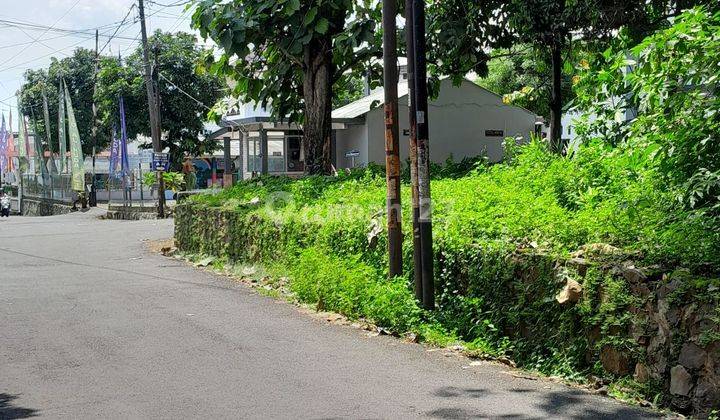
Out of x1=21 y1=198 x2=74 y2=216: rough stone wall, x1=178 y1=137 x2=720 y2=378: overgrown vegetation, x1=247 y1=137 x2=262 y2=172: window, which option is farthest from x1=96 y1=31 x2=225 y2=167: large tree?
x1=178 y1=137 x2=720 y2=378: overgrown vegetation

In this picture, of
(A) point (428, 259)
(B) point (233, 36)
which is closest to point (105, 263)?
(B) point (233, 36)

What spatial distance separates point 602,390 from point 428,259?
9.76 feet

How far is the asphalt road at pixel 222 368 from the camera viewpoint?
6879 millimetres

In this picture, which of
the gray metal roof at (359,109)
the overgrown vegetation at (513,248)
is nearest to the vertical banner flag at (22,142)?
the gray metal roof at (359,109)

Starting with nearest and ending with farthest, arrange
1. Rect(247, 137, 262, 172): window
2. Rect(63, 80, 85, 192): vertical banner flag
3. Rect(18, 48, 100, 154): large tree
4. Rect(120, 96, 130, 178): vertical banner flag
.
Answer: Rect(247, 137, 262, 172): window, Rect(63, 80, 85, 192): vertical banner flag, Rect(120, 96, 130, 178): vertical banner flag, Rect(18, 48, 100, 154): large tree

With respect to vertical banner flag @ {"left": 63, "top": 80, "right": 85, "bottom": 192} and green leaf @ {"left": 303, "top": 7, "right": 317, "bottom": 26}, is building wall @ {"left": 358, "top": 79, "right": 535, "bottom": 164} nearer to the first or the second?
green leaf @ {"left": 303, "top": 7, "right": 317, "bottom": 26}

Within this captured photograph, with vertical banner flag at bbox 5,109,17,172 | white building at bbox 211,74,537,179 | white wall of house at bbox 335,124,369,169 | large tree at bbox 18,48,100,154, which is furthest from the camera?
large tree at bbox 18,48,100,154

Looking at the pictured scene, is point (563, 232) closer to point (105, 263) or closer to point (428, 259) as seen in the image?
point (428, 259)

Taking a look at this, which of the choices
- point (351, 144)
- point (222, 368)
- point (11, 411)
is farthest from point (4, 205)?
point (11, 411)

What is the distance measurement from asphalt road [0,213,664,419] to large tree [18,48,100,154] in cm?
4939

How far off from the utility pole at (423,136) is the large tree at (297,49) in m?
7.63

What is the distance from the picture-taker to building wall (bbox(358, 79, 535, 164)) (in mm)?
31891

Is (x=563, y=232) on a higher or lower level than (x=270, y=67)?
lower

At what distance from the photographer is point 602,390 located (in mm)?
7434
